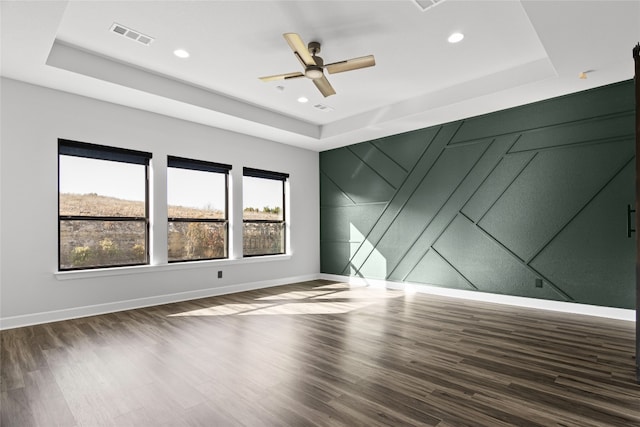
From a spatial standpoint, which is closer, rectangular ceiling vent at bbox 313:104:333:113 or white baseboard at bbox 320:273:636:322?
white baseboard at bbox 320:273:636:322

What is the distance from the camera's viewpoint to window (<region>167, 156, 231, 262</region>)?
539 centimetres

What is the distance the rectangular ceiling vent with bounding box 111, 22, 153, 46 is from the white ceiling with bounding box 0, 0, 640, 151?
0.05 m

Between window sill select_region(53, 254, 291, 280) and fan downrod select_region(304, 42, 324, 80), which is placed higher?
fan downrod select_region(304, 42, 324, 80)

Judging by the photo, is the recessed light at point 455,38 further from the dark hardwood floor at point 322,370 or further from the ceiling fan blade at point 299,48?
the dark hardwood floor at point 322,370

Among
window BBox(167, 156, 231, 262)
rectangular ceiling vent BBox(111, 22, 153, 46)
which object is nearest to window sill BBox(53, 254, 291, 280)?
window BBox(167, 156, 231, 262)

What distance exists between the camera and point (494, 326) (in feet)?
12.5

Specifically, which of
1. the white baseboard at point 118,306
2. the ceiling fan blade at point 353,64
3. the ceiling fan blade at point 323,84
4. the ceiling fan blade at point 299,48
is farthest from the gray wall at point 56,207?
the ceiling fan blade at point 353,64

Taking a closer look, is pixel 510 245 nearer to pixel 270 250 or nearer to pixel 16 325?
pixel 270 250

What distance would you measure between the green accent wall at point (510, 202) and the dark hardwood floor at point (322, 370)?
0.68 m

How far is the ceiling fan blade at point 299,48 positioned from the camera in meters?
3.04

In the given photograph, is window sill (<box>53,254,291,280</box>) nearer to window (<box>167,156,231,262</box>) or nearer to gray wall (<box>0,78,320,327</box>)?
gray wall (<box>0,78,320,327</box>)

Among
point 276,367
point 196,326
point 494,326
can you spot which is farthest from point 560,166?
point 196,326

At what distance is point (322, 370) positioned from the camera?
2652mm

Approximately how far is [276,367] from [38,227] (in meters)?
3.55
